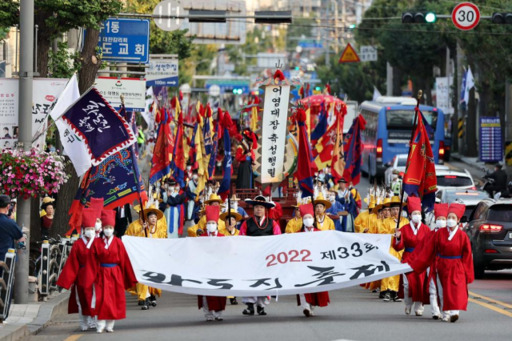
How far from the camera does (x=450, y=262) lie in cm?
1678

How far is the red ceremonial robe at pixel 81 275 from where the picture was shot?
52.8 feet

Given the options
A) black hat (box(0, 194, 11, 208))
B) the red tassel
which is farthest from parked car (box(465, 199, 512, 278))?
black hat (box(0, 194, 11, 208))

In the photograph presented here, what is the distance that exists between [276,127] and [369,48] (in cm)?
6289

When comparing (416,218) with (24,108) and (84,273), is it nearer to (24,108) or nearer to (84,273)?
(84,273)

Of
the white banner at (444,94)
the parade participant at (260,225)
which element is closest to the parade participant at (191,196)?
the parade participant at (260,225)

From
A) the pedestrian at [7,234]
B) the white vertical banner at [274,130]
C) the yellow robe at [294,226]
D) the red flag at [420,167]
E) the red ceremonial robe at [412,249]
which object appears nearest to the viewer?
the pedestrian at [7,234]

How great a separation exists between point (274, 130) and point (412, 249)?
359 inches

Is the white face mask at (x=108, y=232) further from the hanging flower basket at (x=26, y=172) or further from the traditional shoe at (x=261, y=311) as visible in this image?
the traditional shoe at (x=261, y=311)

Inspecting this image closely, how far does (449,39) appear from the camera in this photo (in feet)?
227

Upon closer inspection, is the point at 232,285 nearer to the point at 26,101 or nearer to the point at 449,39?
the point at 26,101

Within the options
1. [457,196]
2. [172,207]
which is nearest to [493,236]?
[457,196]

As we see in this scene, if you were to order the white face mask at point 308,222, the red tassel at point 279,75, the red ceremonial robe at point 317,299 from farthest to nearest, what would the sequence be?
the red tassel at point 279,75 → the white face mask at point 308,222 → the red ceremonial robe at point 317,299

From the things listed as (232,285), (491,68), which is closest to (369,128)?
(491,68)

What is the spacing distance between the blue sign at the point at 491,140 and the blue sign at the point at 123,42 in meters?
29.0
